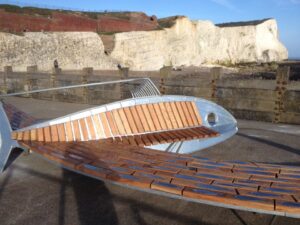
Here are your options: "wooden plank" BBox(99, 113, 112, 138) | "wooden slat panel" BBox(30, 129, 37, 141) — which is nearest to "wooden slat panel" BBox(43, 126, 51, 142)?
"wooden slat panel" BBox(30, 129, 37, 141)

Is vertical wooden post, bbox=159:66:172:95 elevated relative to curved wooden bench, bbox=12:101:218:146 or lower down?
elevated

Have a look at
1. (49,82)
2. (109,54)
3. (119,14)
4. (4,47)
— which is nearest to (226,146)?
(49,82)

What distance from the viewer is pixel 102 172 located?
3676mm

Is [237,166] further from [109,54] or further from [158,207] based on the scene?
[109,54]

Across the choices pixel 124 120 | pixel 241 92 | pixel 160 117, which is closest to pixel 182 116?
pixel 160 117

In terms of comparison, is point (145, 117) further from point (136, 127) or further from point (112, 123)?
point (112, 123)

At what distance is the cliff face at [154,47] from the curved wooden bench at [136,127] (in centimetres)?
2388

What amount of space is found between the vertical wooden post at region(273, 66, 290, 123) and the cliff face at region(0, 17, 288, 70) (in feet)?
75.5

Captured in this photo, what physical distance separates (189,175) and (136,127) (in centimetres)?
234

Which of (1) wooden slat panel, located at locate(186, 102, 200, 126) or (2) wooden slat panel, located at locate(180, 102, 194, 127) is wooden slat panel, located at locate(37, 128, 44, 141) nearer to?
(2) wooden slat panel, located at locate(180, 102, 194, 127)

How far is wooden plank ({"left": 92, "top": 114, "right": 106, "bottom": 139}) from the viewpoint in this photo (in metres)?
5.26

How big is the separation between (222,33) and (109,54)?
39817 millimetres

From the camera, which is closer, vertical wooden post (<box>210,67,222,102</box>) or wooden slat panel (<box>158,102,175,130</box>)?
wooden slat panel (<box>158,102,175,130</box>)

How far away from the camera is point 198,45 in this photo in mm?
66500
